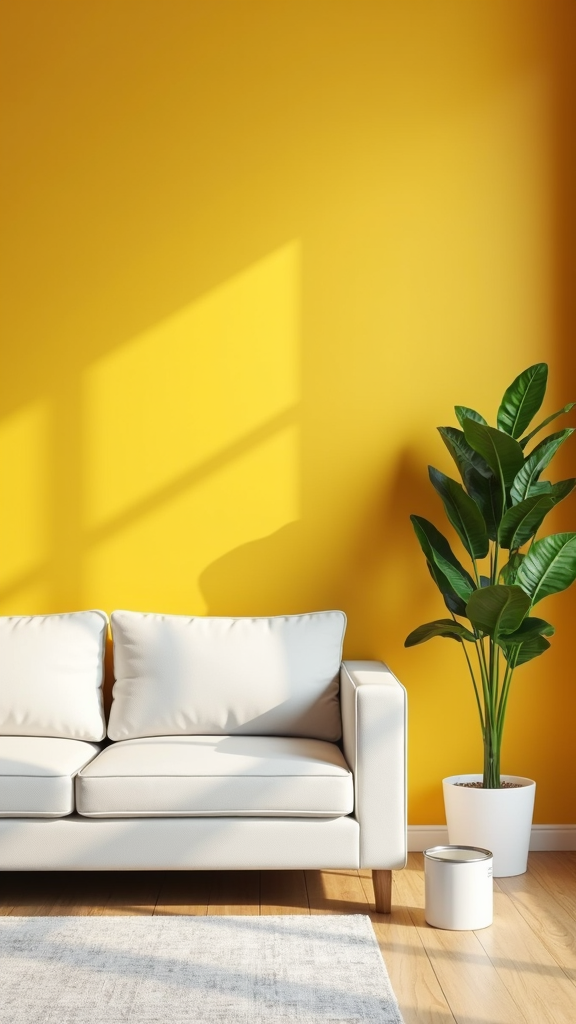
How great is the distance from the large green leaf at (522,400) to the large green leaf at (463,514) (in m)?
0.26

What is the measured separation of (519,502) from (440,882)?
120cm

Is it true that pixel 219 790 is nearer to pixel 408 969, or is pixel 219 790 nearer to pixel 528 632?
pixel 408 969

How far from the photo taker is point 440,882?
2713 millimetres

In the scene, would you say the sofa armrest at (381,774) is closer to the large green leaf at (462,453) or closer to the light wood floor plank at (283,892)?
the light wood floor plank at (283,892)

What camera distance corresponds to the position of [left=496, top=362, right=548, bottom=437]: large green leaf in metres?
3.21

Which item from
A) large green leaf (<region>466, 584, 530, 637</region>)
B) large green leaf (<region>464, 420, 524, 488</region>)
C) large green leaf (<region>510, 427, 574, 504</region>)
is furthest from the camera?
large green leaf (<region>510, 427, 574, 504</region>)

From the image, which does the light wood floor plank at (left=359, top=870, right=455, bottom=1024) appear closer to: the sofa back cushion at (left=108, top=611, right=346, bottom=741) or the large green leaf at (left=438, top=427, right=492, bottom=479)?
the sofa back cushion at (left=108, top=611, right=346, bottom=741)

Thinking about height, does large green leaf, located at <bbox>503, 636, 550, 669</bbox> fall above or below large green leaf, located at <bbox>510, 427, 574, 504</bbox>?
below

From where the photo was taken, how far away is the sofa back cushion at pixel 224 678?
3.18 metres

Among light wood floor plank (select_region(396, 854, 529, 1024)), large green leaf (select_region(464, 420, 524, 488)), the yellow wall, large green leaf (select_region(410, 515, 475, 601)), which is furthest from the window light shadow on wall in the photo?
light wood floor plank (select_region(396, 854, 529, 1024))

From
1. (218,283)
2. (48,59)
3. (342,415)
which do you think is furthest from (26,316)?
(342,415)

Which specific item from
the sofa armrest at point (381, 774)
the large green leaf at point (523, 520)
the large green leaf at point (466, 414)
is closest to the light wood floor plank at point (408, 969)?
the sofa armrest at point (381, 774)

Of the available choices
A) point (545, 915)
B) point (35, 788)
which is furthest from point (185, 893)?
point (545, 915)

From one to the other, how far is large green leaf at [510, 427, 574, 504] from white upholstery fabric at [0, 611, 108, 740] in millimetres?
1474
